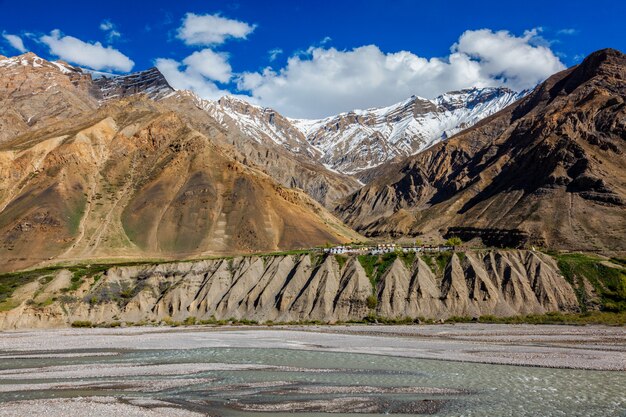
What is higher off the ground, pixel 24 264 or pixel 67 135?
pixel 67 135

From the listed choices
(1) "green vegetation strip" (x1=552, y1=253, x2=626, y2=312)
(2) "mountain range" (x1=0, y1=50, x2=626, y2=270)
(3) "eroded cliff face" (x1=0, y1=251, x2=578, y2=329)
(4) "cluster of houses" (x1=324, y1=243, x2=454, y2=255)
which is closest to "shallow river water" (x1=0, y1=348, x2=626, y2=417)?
(3) "eroded cliff face" (x1=0, y1=251, x2=578, y2=329)

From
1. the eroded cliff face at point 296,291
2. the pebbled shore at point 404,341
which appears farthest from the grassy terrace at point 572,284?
the pebbled shore at point 404,341

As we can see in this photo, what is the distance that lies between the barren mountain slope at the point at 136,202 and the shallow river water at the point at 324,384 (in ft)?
331

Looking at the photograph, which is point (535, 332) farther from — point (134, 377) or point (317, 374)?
point (134, 377)

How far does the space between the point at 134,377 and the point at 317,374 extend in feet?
44.7

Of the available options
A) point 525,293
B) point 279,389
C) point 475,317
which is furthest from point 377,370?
point 525,293

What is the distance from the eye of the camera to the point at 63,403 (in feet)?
103

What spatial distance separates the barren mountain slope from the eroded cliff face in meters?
43.2

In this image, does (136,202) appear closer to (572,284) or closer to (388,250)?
(388,250)

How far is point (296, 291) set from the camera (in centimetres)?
9206

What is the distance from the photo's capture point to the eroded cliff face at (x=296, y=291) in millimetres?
83312

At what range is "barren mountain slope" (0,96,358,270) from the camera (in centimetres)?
14938

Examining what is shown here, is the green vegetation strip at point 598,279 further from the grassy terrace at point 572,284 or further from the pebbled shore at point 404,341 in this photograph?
the pebbled shore at point 404,341

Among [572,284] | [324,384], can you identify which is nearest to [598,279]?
[572,284]
